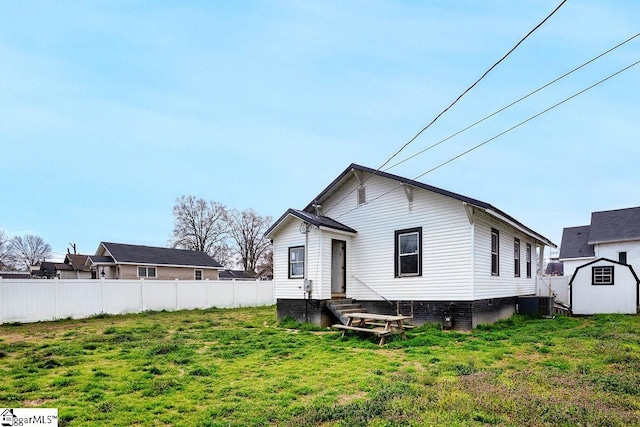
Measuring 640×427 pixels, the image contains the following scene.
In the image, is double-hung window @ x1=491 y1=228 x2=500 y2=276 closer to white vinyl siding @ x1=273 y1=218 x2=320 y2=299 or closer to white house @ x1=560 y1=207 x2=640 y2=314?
white vinyl siding @ x1=273 y1=218 x2=320 y2=299

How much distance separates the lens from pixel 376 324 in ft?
37.6

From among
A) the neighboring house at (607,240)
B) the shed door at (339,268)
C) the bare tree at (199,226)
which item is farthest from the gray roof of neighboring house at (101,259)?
the neighboring house at (607,240)

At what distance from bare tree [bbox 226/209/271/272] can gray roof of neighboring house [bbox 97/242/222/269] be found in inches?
633

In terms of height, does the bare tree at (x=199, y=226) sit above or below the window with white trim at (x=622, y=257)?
above

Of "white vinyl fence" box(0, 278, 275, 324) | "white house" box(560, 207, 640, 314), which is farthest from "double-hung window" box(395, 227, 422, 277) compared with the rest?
"white house" box(560, 207, 640, 314)

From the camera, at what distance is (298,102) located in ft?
52.7

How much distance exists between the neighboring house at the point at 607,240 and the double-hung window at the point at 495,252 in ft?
53.4

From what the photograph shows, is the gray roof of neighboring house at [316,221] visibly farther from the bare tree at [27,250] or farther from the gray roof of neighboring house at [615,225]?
the bare tree at [27,250]

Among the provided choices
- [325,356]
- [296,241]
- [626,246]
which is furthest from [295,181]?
[626,246]

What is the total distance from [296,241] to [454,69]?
7374mm

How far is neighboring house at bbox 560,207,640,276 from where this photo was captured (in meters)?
24.3

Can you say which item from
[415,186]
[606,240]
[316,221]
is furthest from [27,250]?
[606,240]

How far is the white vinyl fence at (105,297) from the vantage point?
14.8 meters

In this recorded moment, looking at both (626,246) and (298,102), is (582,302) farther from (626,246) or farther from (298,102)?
(298,102)
